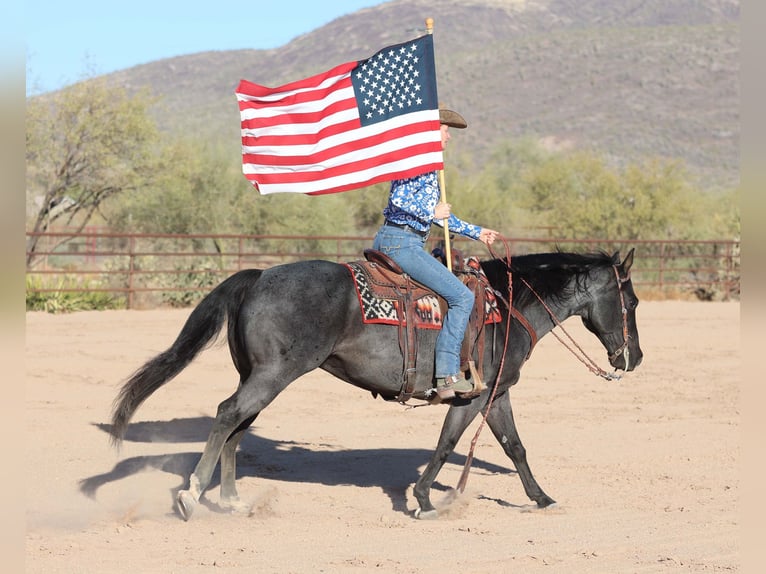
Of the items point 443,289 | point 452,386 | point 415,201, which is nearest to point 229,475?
point 452,386

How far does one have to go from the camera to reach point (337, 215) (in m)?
30.8

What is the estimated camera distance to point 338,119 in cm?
679

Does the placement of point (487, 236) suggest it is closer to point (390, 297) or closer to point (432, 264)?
point (432, 264)

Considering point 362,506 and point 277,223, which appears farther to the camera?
point 277,223

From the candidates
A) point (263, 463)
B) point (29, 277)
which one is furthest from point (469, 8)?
point (263, 463)

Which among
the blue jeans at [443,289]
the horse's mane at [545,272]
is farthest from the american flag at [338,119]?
the horse's mane at [545,272]

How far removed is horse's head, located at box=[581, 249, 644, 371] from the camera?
711cm

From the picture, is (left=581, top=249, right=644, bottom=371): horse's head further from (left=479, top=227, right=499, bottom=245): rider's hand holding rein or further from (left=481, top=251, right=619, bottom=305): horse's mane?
(left=479, top=227, right=499, bottom=245): rider's hand holding rein

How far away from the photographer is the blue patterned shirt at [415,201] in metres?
6.30

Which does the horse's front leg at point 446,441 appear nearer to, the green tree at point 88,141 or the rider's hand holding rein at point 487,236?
the rider's hand holding rein at point 487,236

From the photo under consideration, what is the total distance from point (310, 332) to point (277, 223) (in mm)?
24567

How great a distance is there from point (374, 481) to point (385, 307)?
→ 6.48ft

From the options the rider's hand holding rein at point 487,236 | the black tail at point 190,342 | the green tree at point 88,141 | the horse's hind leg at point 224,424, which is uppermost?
the green tree at point 88,141
